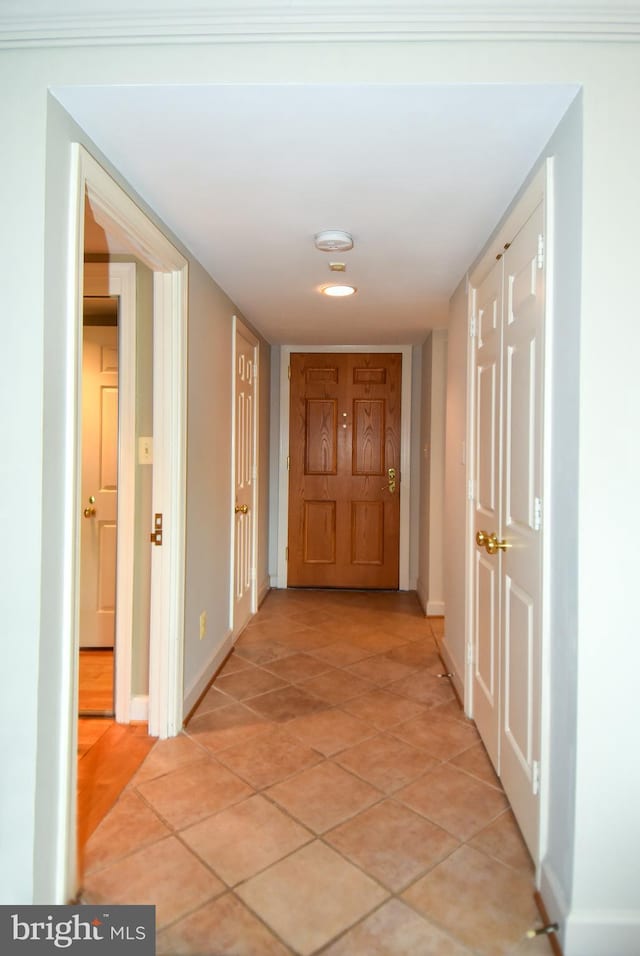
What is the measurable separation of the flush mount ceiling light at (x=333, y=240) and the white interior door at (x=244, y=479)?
130cm

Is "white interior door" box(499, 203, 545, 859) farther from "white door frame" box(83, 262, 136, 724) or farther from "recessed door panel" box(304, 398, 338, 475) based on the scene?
"recessed door panel" box(304, 398, 338, 475)

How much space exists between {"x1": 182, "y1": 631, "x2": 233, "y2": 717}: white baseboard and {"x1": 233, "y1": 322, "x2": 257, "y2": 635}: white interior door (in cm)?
25

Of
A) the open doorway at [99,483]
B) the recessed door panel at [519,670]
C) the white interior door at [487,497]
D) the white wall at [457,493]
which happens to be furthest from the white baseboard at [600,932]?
the open doorway at [99,483]

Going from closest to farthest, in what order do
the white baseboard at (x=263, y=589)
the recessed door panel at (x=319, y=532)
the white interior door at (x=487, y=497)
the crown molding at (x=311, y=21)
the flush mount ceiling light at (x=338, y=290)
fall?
the crown molding at (x=311, y=21) → the white interior door at (x=487, y=497) → the flush mount ceiling light at (x=338, y=290) → the white baseboard at (x=263, y=589) → the recessed door panel at (x=319, y=532)

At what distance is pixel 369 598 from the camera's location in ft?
16.4

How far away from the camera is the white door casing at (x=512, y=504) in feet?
5.72

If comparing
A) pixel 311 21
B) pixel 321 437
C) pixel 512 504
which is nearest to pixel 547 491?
pixel 512 504

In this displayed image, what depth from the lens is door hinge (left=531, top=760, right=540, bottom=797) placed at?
1717 mm

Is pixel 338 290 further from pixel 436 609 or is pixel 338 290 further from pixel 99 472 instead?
pixel 436 609

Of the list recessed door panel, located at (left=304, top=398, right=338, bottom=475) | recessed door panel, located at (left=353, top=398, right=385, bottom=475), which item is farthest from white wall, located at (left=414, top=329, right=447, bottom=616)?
recessed door panel, located at (left=304, top=398, right=338, bottom=475)

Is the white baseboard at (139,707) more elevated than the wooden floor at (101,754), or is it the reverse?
the white baseboard at (139,707)

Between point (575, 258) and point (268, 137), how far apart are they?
90cm

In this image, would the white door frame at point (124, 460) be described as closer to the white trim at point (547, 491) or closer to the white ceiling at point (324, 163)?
the white ceiling at point (324, 163)

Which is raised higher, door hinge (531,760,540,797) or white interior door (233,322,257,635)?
white interior door (233,322,257,635)
